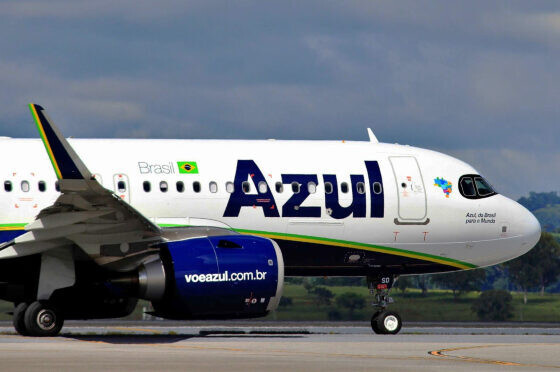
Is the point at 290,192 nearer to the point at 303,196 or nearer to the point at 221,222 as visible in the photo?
the point at 303,196

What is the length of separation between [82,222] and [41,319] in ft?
8.07

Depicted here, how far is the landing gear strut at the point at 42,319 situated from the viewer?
85.7ft

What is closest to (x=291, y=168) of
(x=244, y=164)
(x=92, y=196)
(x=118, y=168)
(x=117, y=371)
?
(x=244, y=164)

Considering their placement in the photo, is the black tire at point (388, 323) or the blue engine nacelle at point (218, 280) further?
the black tire at point (388, 323)

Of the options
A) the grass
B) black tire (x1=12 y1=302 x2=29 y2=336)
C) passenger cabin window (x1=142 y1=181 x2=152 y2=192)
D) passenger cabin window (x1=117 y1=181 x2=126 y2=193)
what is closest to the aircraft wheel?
passenger cabin window (x1=142 y1=181 x2=152 y2=192)

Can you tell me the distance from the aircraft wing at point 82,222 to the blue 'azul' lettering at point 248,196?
9.38 feet

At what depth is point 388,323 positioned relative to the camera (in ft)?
98.8

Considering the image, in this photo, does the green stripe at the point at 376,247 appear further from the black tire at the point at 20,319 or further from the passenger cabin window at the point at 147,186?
the black tire at the point at 20,319

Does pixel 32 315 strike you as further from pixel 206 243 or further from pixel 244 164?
pixel 244 164

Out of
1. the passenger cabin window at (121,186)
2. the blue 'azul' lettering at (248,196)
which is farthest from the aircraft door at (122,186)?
the blue 'azul' lettering at (248,196)

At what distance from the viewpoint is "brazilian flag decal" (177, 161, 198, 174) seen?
28.5m

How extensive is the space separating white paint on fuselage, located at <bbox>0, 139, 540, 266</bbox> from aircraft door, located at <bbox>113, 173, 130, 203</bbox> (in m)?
0.07

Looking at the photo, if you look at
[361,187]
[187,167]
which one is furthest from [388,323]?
[187,167]

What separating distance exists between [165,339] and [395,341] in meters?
5.14
